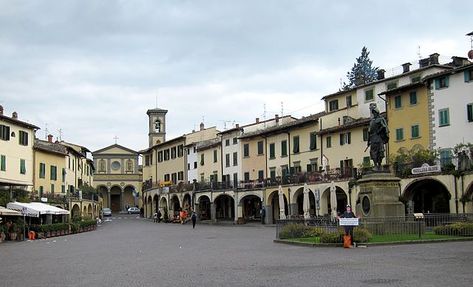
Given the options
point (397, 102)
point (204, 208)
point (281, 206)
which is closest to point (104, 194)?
point (204, 208)

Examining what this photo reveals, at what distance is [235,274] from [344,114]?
41253 millimetres

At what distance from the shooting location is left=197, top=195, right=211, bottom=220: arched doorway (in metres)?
72.4

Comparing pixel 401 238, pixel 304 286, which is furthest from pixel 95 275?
pixel 401 238

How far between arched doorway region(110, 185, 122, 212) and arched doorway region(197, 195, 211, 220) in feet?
158

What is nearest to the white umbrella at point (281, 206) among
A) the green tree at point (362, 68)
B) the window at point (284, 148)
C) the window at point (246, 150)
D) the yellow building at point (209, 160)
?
the window at point (284, 148)

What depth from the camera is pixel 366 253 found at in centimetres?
2064

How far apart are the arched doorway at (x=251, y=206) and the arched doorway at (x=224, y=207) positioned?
2.78 metres

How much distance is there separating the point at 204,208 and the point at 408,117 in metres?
33.2

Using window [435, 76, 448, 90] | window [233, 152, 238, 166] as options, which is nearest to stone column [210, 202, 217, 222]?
window [233, 152, 238, 166]

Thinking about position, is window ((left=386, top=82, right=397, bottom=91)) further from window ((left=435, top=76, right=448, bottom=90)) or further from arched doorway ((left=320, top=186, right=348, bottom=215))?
arched doorway ((left=320, top=186, right=348, bottom=215))

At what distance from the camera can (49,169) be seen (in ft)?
212

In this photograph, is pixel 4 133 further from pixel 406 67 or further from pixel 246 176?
pixel 406 67

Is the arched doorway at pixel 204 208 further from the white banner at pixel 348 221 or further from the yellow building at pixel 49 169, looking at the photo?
the white banner at pixel 348 221

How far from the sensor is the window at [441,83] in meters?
43.5
